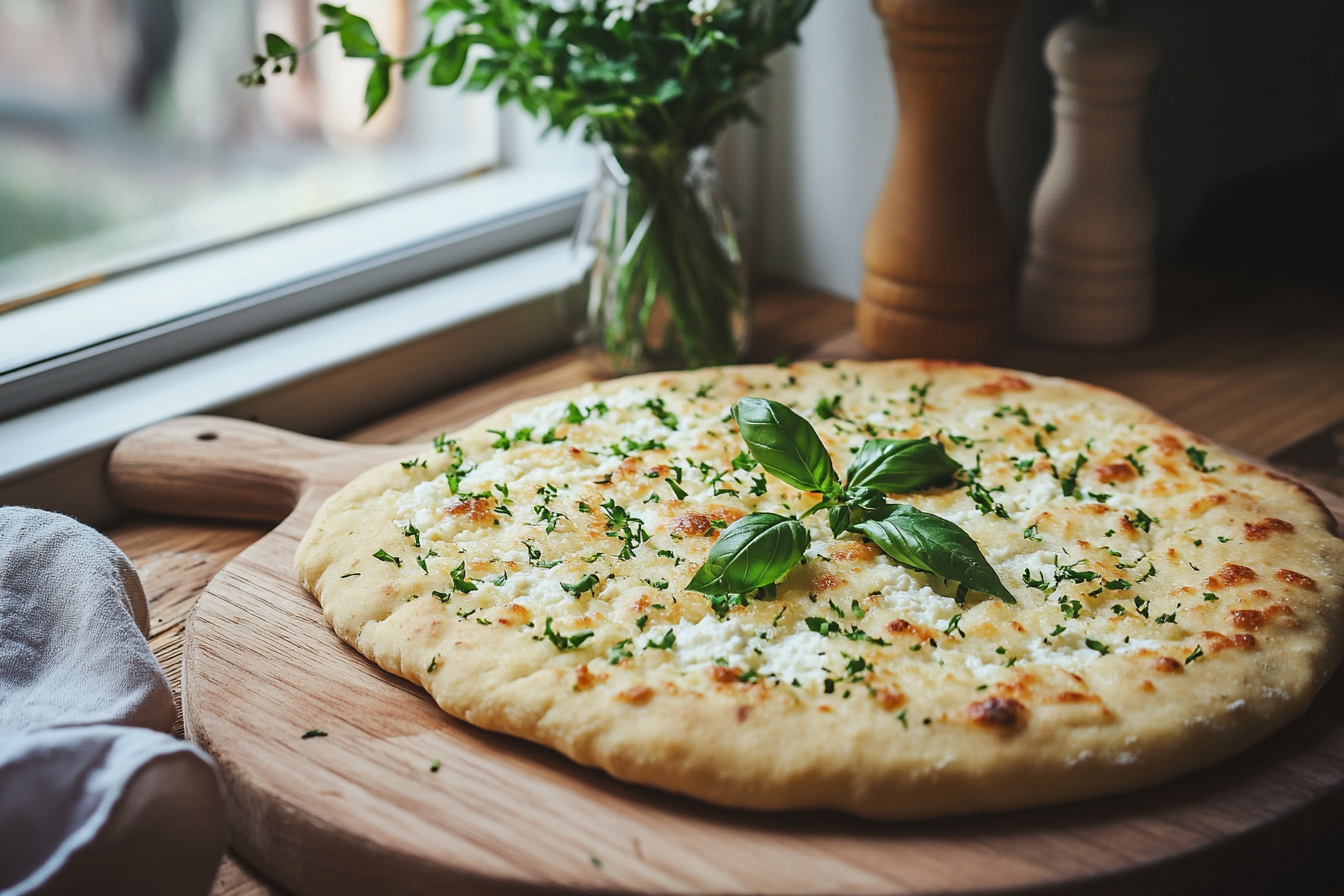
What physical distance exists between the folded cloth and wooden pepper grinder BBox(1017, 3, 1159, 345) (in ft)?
5.14

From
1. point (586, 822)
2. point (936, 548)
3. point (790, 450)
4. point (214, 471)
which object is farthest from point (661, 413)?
point (586, 822)

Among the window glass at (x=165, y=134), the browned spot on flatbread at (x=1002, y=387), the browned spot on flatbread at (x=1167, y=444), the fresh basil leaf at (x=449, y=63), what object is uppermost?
the fresh basil leaf at (x=449, y=63)

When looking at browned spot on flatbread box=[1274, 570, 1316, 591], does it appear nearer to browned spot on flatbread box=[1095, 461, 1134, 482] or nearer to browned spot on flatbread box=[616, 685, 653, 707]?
browned spot on flatbread box=[1095, 461, 1134, 482]

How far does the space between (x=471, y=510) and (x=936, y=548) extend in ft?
1.67


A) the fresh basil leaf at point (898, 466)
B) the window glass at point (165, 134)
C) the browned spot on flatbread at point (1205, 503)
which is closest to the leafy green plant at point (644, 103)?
the window glass at point (165, 134)

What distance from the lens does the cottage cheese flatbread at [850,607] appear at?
1054 mm

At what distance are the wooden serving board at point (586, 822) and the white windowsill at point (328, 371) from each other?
55 cm

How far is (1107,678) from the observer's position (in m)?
1.14

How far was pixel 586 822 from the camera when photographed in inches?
40.8

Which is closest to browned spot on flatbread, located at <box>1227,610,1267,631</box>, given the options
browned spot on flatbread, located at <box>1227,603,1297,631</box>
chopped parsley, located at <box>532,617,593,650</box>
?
browned spot on flatbread, located at <box>1227,603,1297,631</box>

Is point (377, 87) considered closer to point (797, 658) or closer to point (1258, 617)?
point (797, 658)

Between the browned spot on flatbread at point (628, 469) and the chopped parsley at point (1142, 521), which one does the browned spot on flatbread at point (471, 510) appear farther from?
the chopped parsley at point (1142, 521)

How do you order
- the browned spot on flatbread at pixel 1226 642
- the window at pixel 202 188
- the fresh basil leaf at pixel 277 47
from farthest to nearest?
the window at pixel 202 188 → the fresh basil leaf at pixel 277 47 → the browned spot on flatbread at pixel 1226 642

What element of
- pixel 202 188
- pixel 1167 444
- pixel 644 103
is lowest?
pixel 1167 444
